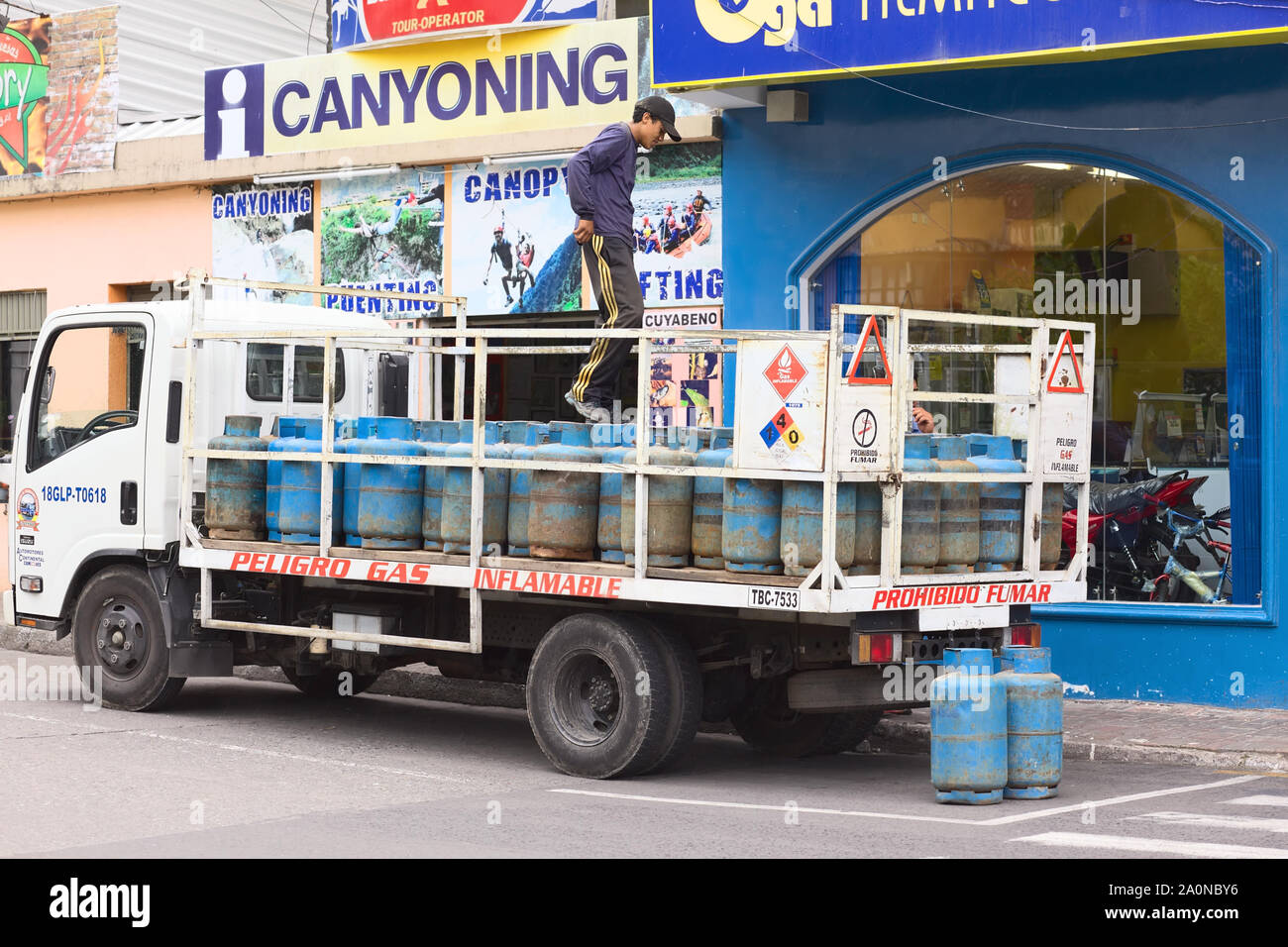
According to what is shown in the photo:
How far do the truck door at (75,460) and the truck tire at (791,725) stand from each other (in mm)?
4037

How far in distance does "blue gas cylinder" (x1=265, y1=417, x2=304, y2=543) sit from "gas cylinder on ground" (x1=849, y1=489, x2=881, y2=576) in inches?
145

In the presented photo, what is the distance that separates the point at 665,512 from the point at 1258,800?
10.7 ft

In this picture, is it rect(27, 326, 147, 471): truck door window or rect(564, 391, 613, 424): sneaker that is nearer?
rect(564, 391, 613, 424): sneaker

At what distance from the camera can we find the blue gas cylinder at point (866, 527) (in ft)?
27.7

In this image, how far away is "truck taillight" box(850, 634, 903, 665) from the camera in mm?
8414

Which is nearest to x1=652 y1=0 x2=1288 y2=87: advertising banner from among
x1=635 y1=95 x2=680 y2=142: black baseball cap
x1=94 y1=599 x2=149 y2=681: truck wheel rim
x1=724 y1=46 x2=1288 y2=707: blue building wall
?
x1=724 y1=46 x2=1288 y2=707: blue building wall

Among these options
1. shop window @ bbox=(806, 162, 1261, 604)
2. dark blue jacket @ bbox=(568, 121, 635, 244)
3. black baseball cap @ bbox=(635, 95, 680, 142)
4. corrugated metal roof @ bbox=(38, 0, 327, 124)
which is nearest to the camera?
dark blue jacket @ bbox=(568, 121, 635, 244)

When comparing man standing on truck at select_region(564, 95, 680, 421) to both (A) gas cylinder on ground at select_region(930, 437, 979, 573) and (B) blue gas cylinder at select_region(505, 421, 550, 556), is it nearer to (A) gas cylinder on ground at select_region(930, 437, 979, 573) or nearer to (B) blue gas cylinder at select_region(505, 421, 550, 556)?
(B) blue gas cylinder at select_region(505, 421, 550, 556)

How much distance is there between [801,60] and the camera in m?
12.2

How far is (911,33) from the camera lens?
11672mm

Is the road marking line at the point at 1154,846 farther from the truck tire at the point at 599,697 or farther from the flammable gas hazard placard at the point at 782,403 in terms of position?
the truck tire at the point at 599,697

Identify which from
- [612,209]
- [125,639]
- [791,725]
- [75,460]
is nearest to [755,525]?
[791,725]

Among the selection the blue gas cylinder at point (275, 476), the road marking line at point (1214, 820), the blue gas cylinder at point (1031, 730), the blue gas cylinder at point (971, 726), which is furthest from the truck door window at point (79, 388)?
the road marking line at point (1214, 820)

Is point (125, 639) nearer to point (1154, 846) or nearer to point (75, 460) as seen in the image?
point (75, 460)
